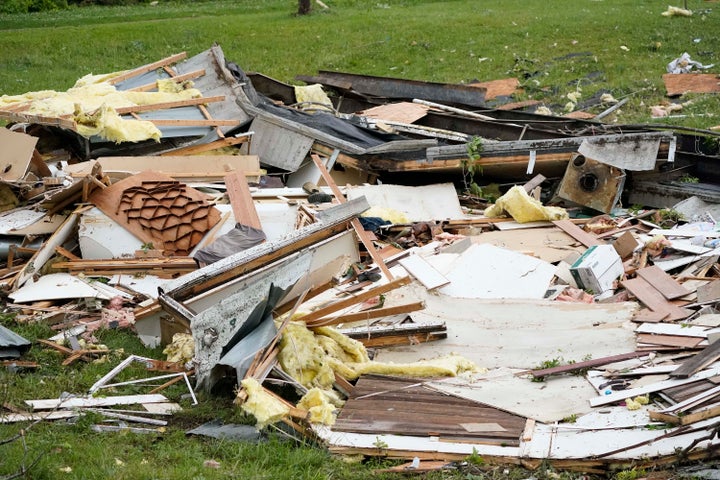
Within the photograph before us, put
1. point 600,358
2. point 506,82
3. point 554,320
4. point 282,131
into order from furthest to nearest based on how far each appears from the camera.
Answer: point 506,82, point 282,131, point 554,320, point 600,358

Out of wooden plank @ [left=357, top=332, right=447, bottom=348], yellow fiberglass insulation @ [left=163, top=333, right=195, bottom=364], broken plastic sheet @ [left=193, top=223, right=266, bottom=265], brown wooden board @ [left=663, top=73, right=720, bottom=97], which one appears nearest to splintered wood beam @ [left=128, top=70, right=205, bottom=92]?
broken plastic sheet @ [left=193, top=223, right=266, bottom=265]

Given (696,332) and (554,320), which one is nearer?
(696,332)

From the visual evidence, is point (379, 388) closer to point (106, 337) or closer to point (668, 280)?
point (106, 337)

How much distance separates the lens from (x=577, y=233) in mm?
10992

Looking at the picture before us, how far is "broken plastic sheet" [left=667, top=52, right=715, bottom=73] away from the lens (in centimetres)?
1895

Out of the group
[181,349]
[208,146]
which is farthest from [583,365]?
[208,146]

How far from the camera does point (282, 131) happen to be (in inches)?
523

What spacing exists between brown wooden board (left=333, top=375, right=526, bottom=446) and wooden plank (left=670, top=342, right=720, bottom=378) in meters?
1.28

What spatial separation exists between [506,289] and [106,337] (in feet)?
→ 13.6

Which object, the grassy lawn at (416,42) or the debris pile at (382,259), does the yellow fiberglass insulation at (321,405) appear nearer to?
the debris pile at (382,259)

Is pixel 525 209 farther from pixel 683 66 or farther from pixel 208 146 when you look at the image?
pixel 683 66

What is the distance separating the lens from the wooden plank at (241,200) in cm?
1073

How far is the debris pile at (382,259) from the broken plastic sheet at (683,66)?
5462mm

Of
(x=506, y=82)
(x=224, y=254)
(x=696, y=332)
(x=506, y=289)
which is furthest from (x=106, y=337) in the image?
(x=506, y=82)
